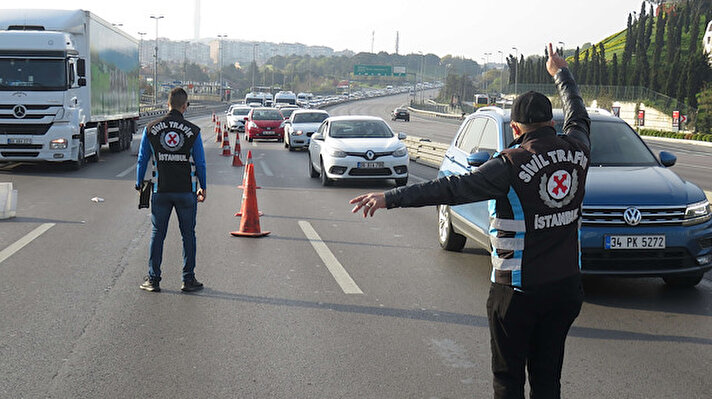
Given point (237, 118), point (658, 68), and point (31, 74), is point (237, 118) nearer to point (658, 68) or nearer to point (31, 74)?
point (31, 74)

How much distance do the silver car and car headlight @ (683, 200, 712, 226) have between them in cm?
2239

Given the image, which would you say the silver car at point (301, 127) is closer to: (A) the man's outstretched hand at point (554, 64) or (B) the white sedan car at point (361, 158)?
(B) the white sedan car at point (361, 158)

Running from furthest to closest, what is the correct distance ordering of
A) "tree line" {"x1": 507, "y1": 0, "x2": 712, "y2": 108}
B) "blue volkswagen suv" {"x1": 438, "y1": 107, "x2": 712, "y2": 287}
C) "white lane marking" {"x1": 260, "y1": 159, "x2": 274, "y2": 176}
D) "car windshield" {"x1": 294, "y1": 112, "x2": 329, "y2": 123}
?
"tree line" {"x1": 507, "y1": 0, "x2": 712, "y2": 108}, "car windshield" {"x1": 294, "y1": 112, "x2": 329, "y2": 123}, "white lane marking" {"x1": 260, "y1": 159, "x2": 274, "y2": 176}, "blue volkswagen suv" {"x1": 438, "y1": 107, "x2": 712, "y2": 287}

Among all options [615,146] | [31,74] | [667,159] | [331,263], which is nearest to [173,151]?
[331,263]

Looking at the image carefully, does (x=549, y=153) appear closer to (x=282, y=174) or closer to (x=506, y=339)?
(x=506, y=339)

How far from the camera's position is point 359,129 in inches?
736

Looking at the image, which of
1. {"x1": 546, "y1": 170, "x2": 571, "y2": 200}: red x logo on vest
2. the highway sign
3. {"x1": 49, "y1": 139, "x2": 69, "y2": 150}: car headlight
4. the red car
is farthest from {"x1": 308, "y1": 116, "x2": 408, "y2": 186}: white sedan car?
the highway sign

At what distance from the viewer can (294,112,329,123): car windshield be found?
3070 centimetres

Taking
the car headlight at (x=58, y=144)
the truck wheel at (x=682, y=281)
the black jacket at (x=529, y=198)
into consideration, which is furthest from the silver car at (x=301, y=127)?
the black jacket at (x=529, y=198)

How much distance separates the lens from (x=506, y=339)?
3.66 m

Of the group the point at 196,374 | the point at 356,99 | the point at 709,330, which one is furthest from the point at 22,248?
the point at 356,99

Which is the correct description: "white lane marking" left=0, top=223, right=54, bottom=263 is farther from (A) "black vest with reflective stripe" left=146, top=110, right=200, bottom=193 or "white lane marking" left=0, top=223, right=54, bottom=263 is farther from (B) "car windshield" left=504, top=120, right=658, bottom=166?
(B) "car windshield" left=504, top=120, right=658, bottom=166

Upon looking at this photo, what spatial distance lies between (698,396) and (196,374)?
120 inches

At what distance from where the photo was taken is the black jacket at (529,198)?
3584 millimetres
